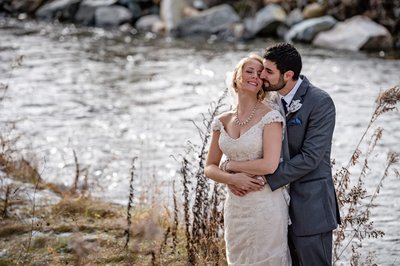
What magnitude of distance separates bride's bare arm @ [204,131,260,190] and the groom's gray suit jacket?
118 millimetres

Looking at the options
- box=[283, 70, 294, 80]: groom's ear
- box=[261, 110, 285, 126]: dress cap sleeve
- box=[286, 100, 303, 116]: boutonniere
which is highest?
box=[283, 70, 294, 80]: groom's ear

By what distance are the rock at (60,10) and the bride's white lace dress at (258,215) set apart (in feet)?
75.2

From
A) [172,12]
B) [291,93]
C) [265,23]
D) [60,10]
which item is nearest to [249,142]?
[291,93]

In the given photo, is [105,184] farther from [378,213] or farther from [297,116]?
[297,116]

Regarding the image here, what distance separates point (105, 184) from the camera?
360 inches

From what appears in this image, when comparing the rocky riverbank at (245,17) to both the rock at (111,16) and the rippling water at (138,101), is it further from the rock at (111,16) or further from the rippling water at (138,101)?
the rippling water at (138,101)

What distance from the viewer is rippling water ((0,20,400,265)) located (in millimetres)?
9617

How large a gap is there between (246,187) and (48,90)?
1102 cm

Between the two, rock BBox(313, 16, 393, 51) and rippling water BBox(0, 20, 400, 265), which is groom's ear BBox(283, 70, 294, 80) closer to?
rippling water BBox(0, 20, 400, 265)

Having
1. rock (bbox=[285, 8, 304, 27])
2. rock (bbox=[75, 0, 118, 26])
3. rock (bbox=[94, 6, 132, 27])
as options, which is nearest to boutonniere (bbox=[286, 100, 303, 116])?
rock (bbox=[285, 8, 304, 27])

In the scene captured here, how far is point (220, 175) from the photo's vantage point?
454 cm

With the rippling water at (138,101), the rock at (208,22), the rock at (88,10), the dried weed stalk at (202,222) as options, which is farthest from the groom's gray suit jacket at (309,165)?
the rock at (88,10)

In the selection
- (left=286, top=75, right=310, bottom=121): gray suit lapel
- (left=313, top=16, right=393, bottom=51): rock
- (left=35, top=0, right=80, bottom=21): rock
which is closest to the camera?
(left=286, top=75, right=310, bottom=121): gray suit lapel

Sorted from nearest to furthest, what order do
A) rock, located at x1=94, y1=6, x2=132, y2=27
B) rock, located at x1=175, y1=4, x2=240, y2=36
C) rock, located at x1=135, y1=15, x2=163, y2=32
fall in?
rock, located at x1=175, y1=4, x2=240, y2=36 < rock, located at x1=135, y1=15, x2=163, y2=32 < rock, located at x1=94, y1=6, x2=132, y2=27
